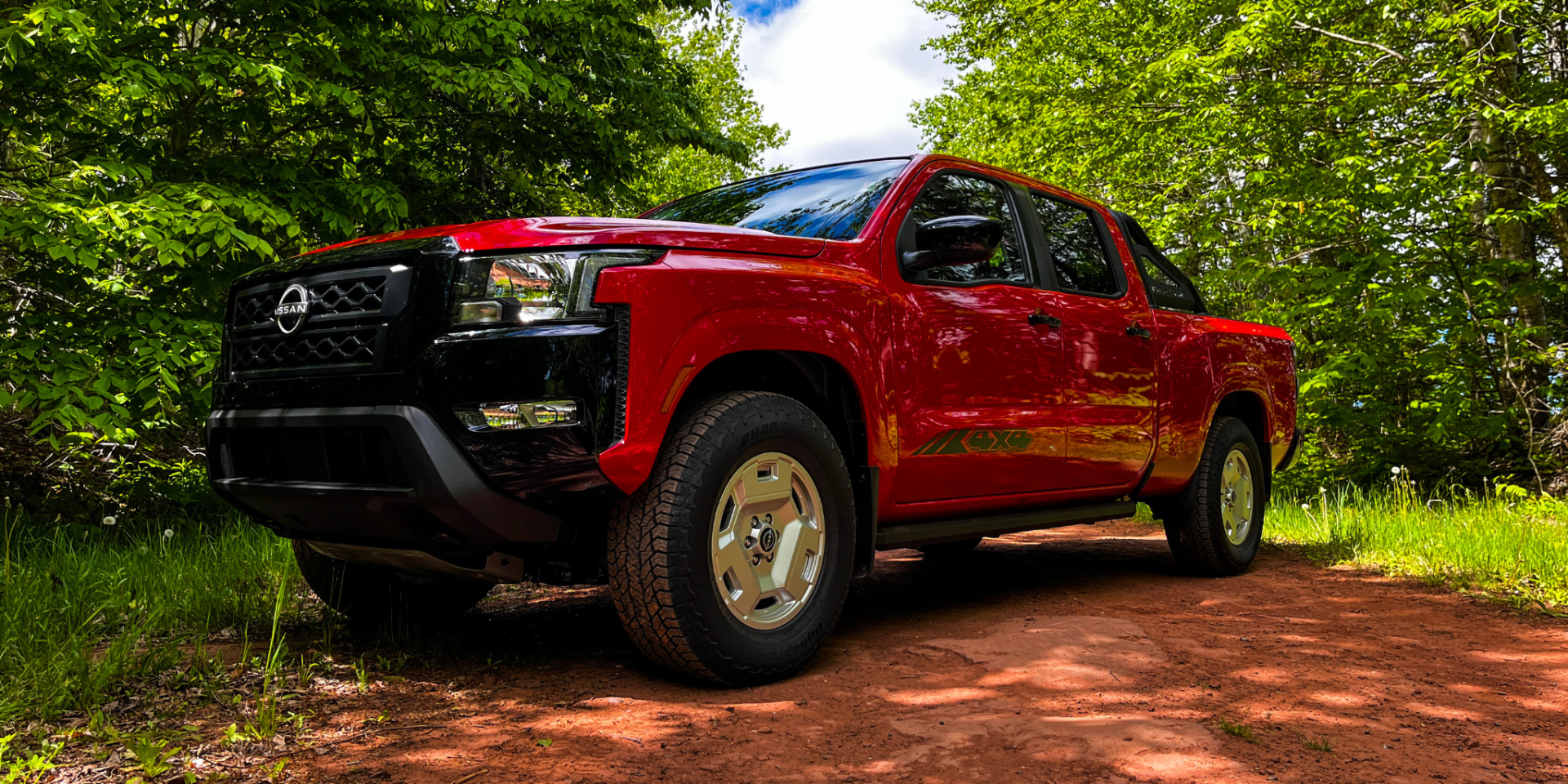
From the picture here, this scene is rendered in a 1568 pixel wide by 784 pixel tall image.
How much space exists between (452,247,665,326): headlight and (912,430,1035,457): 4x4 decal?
4.76ft

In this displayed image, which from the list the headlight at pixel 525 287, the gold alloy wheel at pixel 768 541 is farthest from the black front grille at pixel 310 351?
the gold alloy wheel at pixel 768 541

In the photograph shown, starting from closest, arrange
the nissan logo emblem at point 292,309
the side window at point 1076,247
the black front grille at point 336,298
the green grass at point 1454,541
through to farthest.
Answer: the black front grille at point 336,298
the nissan logo emblem at point 292,309
the side window at point 1076,247
the green grass at point 1454,541

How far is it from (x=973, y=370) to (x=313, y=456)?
2.30 meters

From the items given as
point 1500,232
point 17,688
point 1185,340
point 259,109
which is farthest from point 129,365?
point 1500,232

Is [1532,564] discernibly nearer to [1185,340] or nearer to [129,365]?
[1185,340]

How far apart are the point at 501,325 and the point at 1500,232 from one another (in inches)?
449

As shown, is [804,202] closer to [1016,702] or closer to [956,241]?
[956,241]

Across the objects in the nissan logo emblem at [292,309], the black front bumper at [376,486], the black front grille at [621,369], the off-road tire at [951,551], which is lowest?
the off-road tire at [951,551]

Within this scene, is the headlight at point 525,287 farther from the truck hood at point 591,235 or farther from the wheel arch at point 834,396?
the wheel arch at point 834,396

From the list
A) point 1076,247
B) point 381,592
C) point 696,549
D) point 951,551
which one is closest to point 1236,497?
point 951,551

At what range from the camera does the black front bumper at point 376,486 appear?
8.93 feet

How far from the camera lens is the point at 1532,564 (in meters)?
5.25

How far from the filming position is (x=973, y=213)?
176 inches

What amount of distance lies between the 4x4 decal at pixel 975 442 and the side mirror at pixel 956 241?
0.64 metres
